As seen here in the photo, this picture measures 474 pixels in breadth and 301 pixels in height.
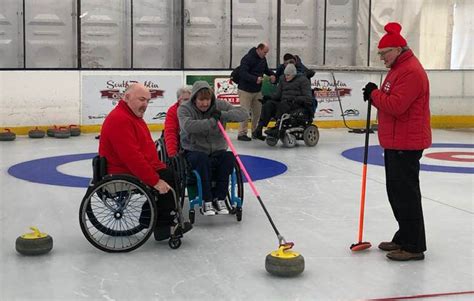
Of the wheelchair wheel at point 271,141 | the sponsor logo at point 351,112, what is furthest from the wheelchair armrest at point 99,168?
the sponsor logo at point 351,112

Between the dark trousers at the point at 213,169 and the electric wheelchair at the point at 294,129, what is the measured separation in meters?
4.23

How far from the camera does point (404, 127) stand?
3.77 meters

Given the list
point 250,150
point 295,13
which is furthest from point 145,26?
point 250,150

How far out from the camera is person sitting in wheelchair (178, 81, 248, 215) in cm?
462

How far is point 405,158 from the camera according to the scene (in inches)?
150

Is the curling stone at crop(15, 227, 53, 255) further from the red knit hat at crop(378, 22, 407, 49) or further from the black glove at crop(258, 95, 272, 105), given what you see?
the black glove at crop(258, 95, 272, 105)

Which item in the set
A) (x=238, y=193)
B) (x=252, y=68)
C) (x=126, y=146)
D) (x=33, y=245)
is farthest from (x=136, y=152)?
(x=252, y=68)

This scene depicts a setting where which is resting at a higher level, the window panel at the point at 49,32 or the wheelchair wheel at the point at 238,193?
the window panel at the point at 49,32

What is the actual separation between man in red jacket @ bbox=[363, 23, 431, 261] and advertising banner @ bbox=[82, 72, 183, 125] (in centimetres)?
730

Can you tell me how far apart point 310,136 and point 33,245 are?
574 cm

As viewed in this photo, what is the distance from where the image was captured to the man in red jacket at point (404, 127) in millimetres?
3711

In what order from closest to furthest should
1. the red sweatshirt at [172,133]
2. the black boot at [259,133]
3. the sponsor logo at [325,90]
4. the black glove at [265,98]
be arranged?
the red sweatshirt at [172,133] < the black glove at [265,98] < the black boot at [259,133] < the sponsor logo at [325,90]

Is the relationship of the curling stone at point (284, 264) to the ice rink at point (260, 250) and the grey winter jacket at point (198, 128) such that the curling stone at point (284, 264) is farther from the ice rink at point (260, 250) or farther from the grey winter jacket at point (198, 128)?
the grey winter jacket at point (198, 128)

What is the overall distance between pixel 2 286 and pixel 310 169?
4.41m
